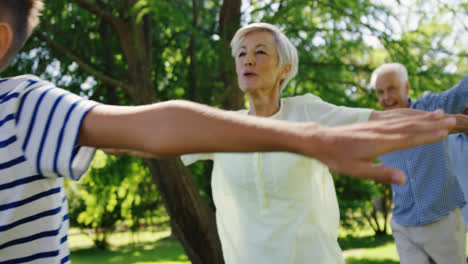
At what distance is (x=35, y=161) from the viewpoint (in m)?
0.86

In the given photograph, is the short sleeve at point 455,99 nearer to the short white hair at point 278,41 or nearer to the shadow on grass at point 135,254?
the short white hair at point 278,41

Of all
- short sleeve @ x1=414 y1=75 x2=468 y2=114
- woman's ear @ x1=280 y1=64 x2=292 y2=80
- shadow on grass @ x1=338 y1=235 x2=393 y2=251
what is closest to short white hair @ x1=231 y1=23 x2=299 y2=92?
woman's ear @ x1=280 y1=64 x2=292 y2=80

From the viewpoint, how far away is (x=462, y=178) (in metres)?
4.13

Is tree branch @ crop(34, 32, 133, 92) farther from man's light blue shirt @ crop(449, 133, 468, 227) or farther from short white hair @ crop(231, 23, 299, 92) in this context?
man's light blue shirt @ crop(449, 133, 468, 227)

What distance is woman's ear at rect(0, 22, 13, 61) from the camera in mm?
968

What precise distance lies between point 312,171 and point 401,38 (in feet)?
12.9

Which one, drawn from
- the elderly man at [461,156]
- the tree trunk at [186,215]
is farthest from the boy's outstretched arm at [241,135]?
the tree trunk at [186,215]

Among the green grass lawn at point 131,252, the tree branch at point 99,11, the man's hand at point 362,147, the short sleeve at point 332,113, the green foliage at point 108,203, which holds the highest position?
the tree branch at point 99,11

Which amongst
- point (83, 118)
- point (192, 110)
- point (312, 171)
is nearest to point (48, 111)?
point (83, 118)

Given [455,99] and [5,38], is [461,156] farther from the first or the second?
[5,38]

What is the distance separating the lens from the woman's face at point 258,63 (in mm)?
2635

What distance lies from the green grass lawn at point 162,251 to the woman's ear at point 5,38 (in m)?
8.66

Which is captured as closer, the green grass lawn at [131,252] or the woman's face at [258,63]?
the woman's face at [258,63]

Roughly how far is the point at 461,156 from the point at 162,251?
12930mm
